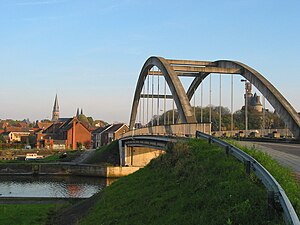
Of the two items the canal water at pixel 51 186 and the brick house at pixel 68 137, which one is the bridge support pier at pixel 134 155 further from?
the brick house at pixel 68 137

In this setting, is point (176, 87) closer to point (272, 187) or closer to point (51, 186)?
point (51, 186)

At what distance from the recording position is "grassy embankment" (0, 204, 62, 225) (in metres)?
19.2

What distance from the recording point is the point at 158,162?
17.0 m

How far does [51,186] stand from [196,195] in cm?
3533

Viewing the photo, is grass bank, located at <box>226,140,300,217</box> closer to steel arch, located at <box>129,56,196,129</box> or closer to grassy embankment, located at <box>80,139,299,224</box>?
grassy embankment, located at <box>80,139,299,224</box>

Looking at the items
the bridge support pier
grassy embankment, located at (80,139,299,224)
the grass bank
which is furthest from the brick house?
the grass bank

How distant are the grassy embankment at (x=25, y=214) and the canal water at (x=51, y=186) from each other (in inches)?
415

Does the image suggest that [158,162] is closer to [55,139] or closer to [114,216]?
[114,216]

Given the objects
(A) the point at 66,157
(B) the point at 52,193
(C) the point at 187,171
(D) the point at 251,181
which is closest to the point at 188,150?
(C) the point at 187,171

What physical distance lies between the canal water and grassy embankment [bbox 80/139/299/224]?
2132cm

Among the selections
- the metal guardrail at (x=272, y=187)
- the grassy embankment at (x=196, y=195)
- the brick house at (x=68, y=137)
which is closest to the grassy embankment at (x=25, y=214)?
the grassy embankment at (x=196, y=195)

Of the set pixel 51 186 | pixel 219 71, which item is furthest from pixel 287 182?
pixel 51 186

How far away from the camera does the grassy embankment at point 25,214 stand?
62.8 ft

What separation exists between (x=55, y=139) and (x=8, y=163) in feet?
141
